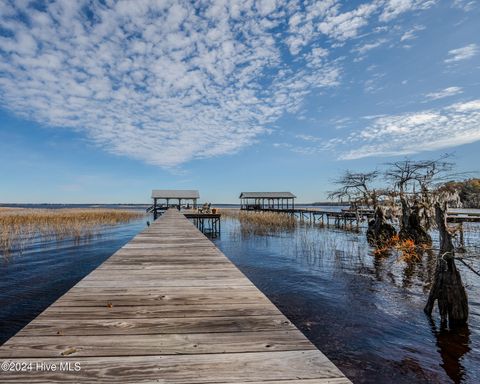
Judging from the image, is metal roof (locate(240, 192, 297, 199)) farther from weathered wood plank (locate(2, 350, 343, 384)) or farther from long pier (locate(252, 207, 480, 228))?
weathered wood plank (locate(2, 350, 343, 384))

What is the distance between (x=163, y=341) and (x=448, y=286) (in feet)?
18.8

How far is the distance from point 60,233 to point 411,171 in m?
20.7

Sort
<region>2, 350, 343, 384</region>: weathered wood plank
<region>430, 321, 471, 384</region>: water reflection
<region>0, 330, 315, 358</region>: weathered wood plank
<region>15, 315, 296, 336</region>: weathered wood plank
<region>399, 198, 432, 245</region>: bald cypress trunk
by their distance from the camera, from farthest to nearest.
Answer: <region>399, 198, 432, 245</region>: bald cypress trunk → <region>430, 321, 471, 384</region>: water reflection → <region>15, 315, 296, 336</region>: weathered wood plank → <region>0, 330, 315, 358</region>: weathered wood plank → <region>2, 350, 343, 384</region>: weathered wood plank

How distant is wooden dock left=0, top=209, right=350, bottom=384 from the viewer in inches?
64.4

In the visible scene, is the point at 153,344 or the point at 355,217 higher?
the point at 355,217

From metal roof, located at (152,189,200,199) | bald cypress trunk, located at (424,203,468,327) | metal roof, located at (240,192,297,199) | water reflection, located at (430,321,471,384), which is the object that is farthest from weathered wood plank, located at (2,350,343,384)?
metal roof, located at (240,192,297,199)

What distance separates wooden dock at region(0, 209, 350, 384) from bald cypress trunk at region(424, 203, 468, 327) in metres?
4.18

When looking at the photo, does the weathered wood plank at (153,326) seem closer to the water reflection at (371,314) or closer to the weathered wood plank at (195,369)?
the weathered wood plank at (195,369)

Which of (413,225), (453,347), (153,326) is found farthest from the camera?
(413,225)

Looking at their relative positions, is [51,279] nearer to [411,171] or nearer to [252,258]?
[252,258]

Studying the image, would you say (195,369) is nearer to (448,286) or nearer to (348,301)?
(448,286)

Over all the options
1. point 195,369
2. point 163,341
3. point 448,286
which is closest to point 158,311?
point 163,341

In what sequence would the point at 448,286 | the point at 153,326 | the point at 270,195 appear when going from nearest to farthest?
the point at 153,326, the point at 448,286, the point at 270,195

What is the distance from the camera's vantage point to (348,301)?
7051 mm
